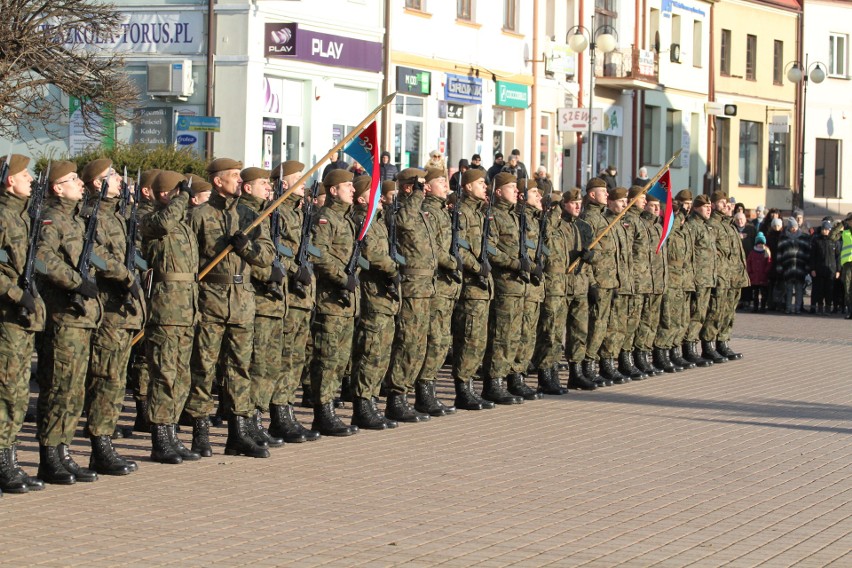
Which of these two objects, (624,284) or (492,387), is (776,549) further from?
(624,284)

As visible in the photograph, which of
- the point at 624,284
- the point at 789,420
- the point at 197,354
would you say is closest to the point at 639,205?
the point at 624,284

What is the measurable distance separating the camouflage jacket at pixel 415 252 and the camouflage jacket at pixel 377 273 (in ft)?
1.14

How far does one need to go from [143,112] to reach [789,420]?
17.4 metres

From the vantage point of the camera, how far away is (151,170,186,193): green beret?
37.6ft

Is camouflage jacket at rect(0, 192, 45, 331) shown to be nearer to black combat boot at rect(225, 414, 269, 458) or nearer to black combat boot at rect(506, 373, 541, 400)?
black combat boot at rect(225, 414, 269, 458)

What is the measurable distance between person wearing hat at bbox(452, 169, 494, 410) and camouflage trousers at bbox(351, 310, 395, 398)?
4.71ft

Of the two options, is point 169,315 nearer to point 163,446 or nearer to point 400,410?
point 163,446

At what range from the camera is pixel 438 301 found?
13672 millimetres

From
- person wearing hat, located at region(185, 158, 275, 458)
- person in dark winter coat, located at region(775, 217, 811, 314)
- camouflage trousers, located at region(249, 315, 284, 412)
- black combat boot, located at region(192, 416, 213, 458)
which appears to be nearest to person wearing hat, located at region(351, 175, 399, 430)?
camouflage trousers, located at region(249, 315, 284, 412)

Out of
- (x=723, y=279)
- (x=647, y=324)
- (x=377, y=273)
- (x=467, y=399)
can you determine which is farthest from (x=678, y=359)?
(x=377, y=273)

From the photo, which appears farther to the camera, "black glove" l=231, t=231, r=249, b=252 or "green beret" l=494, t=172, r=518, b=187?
"green beret" l=494, t=172, r=518, b=187

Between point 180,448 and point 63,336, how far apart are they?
145 cm

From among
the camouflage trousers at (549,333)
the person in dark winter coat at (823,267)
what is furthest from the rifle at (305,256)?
the person in dark winter coat at (823,267)

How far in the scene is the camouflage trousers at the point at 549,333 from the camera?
51.3ft
